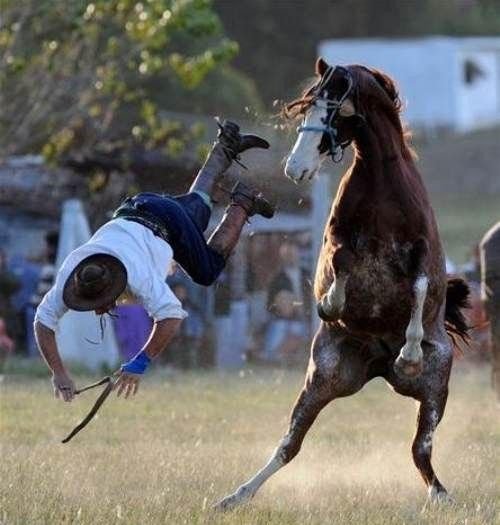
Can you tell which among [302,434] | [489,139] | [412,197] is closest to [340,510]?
[302,434]

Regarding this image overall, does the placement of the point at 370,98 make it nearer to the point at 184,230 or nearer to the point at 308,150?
the point at 308,150

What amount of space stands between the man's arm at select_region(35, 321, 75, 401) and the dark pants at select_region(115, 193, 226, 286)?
789 mm

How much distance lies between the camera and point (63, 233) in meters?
21.9

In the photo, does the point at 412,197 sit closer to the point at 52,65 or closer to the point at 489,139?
the point at 52,65

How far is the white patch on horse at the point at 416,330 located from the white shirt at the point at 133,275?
3.88 ft

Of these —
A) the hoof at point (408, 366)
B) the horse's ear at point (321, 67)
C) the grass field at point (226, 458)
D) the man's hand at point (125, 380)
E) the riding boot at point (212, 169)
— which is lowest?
the grass field at point (226, 458)

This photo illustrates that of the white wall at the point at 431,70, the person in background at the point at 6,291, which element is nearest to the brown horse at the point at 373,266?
the person in background at the point at 6,291

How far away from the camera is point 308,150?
10.0 m

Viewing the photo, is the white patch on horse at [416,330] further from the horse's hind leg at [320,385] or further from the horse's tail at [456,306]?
the horse's tail at [456,306]

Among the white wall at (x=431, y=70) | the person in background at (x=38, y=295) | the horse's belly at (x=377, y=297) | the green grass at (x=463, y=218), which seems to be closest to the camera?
the horse's belly at (x=377, y=297)

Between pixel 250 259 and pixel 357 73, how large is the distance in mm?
11063

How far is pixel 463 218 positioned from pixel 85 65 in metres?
22.8

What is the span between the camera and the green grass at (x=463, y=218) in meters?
40.4

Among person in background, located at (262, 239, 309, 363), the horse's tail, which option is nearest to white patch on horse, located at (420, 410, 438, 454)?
the horse's tail
